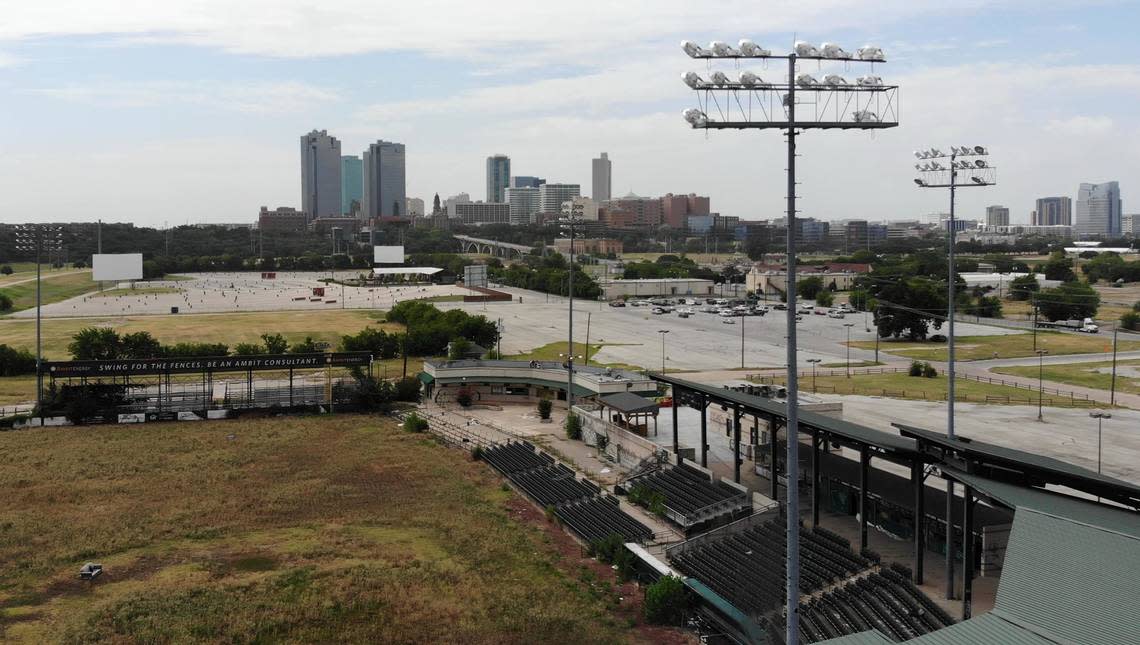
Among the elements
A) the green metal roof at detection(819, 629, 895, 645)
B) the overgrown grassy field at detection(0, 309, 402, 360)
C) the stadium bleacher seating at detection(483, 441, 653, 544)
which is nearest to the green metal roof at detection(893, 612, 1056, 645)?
the green metal roof at detection(819, 629, 895, 645)

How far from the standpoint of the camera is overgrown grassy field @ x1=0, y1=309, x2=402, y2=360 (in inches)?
3620

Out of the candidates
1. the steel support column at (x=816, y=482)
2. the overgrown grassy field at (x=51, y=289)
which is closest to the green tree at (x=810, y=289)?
the overgrown grassy field at (x=51, y=289)

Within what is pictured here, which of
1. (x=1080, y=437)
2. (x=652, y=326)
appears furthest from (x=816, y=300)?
(x=1080, y=437)

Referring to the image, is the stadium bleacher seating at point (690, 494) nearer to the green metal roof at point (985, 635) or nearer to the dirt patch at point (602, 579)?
the dirt patch at point (602, 579)

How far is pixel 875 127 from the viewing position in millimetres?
15906

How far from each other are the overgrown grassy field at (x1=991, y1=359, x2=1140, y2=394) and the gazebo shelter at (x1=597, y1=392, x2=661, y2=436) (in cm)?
3603

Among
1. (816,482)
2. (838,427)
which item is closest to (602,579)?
(816,482)

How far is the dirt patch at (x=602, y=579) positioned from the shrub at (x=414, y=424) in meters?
16.0

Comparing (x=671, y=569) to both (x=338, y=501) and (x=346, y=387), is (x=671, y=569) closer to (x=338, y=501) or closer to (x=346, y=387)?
(x=338, y=501)

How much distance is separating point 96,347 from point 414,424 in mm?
35142

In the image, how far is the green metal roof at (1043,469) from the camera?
19422 mm

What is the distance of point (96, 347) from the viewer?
235 feet

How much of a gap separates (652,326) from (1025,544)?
8971 cm

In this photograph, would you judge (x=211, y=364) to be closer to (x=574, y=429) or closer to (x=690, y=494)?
(x=574, y=429)
